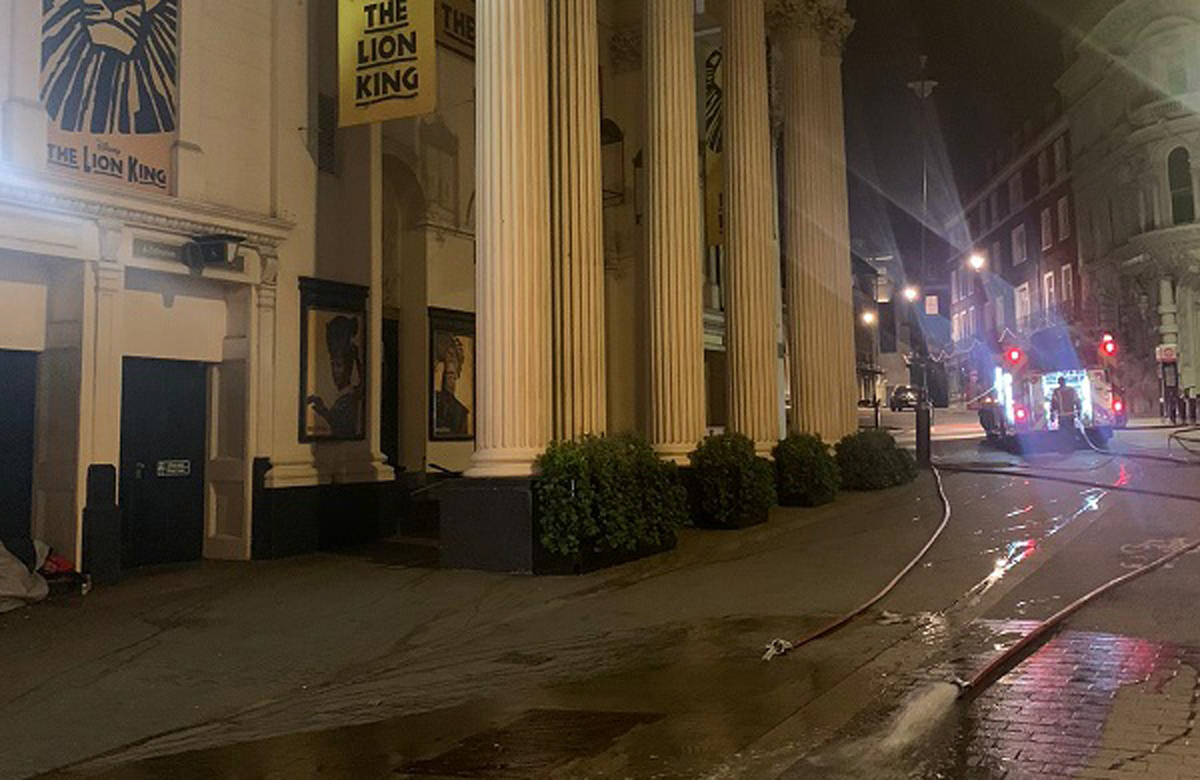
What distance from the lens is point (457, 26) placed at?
17.4 metres

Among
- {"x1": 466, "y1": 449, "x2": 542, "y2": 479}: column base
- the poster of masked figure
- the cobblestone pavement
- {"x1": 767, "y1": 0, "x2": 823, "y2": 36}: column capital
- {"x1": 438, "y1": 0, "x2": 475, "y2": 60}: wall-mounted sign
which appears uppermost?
{"x1": 767, "y1": 0, "x2": 823, "y2": 36}: column capital

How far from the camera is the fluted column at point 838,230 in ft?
64.5

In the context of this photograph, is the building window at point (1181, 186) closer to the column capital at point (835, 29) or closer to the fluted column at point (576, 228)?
the column capital at point (835, 29)

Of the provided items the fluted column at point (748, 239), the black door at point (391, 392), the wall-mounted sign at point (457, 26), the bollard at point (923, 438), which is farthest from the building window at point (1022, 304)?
the black door at point (391, 392)

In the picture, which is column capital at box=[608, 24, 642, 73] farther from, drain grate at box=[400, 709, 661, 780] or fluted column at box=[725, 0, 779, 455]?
drain grate at box=[400, 709, 661, 780]

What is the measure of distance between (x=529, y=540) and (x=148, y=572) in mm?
4806

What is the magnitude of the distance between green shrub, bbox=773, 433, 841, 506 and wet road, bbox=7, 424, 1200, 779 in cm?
426

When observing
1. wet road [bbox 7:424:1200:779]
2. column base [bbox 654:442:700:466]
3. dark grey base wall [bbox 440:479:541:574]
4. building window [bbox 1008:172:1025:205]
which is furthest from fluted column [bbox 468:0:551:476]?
building window [bbox 1008:172:1025:205]

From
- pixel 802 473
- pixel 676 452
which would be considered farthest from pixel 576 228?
pixel 802 473

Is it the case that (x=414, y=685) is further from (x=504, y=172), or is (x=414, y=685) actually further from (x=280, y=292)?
(x=280, y=292)

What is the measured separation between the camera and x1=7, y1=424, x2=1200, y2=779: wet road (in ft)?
16.4

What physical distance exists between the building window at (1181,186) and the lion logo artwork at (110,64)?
43.8 m

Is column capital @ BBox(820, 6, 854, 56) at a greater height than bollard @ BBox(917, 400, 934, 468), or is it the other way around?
column capital @ BBox(820, 6, 854, 56)

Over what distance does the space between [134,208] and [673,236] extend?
702 cm
